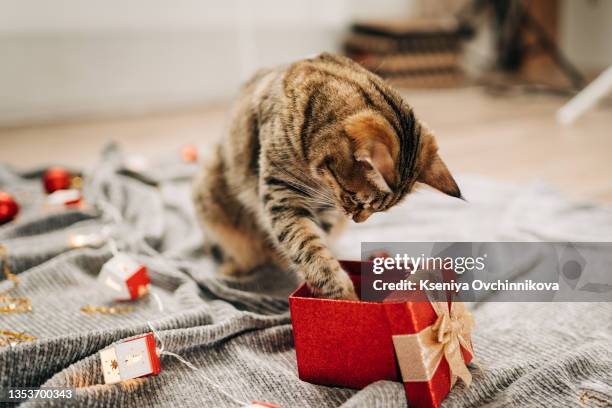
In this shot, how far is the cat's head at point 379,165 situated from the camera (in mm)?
730

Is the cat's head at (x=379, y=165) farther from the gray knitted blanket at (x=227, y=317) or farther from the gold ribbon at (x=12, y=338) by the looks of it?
the gold ribbon at (x=12, y=338)

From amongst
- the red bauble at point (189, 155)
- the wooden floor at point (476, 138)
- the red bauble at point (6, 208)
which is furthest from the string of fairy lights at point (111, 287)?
the wooden floor at point (476, 138)

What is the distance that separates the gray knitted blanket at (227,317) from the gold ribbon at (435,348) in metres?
0.04

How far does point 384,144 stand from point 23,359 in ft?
2.06

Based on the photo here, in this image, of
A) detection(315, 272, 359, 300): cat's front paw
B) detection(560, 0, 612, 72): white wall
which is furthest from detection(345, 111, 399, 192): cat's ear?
detection(560, 0, 612, 72): white wall

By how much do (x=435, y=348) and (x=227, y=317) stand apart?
393mm

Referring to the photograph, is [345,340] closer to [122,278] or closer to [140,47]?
[122,278]

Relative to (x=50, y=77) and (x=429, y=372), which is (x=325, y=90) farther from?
(x=50, y=77)

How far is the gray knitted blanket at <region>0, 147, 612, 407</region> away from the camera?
737mm

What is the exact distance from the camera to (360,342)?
71 cm

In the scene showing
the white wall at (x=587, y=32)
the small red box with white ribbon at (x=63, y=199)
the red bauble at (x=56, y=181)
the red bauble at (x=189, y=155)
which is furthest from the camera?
the white wall at (x=587, y=32)

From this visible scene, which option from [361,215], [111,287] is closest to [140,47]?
[111,287]

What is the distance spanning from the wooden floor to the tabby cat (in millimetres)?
751

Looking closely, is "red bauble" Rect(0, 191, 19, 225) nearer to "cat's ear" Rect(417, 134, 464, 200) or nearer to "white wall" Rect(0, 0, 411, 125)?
"cat's ear" Rect(417, 134, 464, 200)
